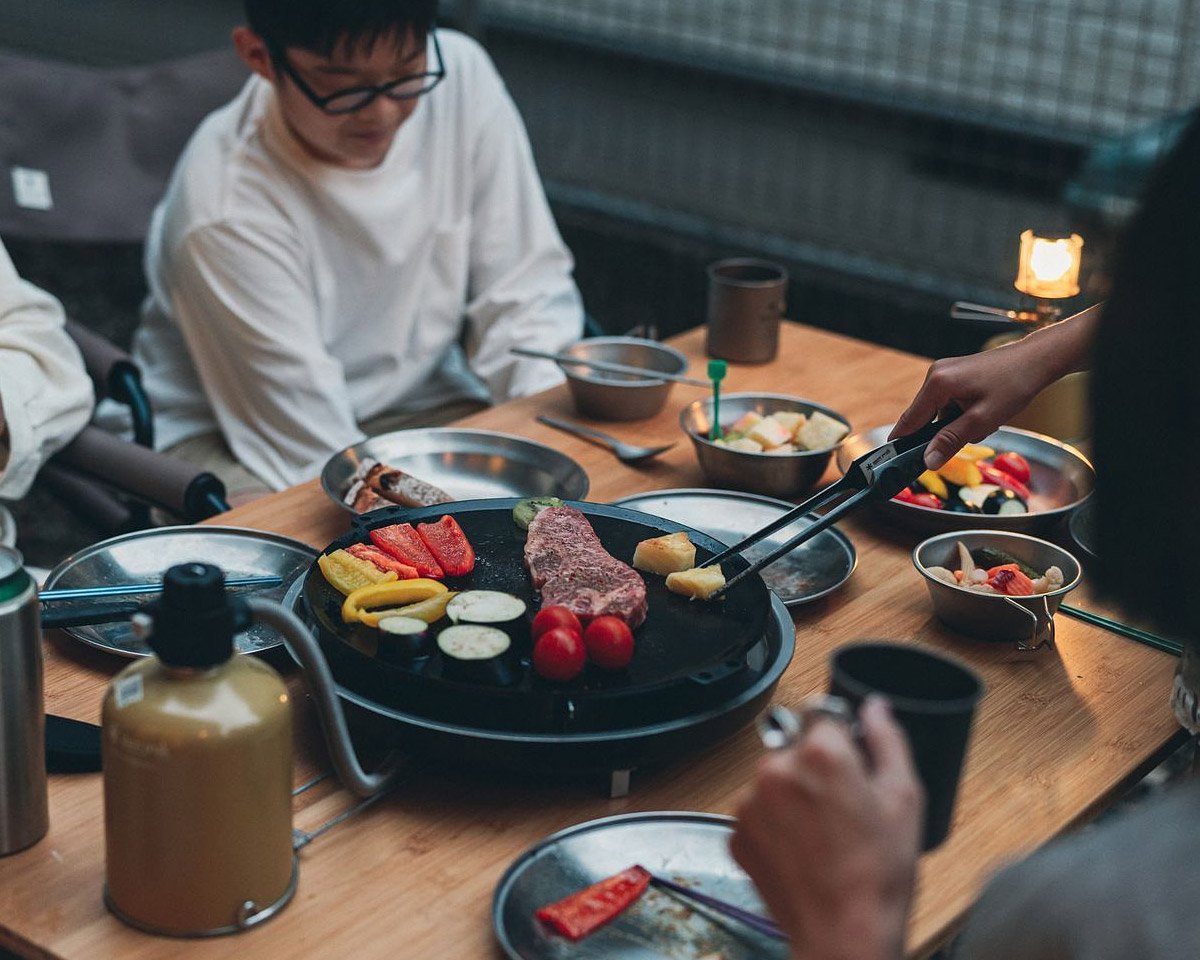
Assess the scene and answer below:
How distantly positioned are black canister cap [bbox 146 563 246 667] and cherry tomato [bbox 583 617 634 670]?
0.39 metres

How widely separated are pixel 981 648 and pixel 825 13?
9.03 ft

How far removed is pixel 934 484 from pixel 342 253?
124cm

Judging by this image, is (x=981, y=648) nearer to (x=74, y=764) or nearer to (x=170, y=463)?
(x=74, y=764)

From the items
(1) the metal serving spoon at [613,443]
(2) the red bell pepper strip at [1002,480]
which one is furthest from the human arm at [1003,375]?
(1) the metal serving spoon at [613,443]

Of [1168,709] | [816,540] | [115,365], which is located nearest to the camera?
[1168,709]

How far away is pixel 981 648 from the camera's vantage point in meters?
1.65

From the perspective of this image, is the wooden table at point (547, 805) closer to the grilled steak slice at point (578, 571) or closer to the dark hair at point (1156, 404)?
the grilled steak slice at point (578, 571)

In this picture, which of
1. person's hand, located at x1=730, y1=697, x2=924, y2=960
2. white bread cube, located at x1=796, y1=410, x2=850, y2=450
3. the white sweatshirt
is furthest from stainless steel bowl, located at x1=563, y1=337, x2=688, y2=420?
person's hand, located at x1=730, y1=697, x2=924, y2=960

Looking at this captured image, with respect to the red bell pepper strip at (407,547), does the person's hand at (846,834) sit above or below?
above

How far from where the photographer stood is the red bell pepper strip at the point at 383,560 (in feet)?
4.98

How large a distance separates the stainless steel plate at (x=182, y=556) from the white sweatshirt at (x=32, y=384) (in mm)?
421

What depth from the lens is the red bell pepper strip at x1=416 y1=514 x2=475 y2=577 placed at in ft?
5.13

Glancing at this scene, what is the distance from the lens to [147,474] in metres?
2.10

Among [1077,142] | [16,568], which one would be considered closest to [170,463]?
[16,568]
